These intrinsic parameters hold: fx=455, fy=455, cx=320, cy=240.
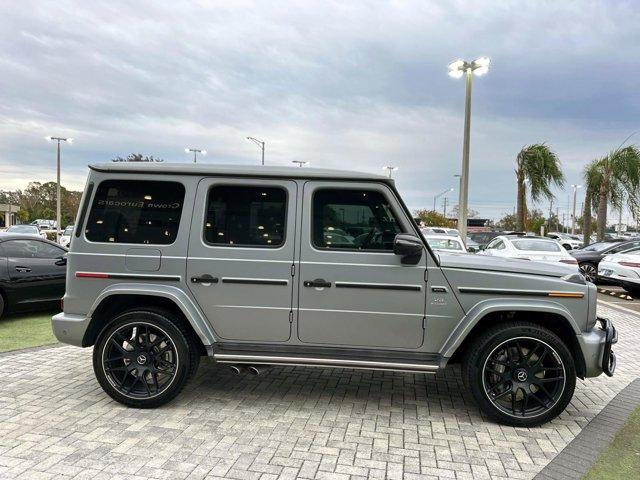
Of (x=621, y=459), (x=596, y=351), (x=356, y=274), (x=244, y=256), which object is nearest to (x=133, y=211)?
(x=244, y=256)

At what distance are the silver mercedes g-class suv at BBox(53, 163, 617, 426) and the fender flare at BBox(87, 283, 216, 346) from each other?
0.4 inches

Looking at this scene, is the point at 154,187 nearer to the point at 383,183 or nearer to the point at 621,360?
the point at 383,183

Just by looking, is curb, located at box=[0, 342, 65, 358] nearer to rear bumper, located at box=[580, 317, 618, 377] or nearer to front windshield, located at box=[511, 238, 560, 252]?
rear bumper, located at box=[580, 317, 618, 377]

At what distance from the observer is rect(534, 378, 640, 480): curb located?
314 centimetres

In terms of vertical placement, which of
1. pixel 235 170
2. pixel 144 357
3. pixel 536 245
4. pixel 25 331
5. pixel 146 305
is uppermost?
pixel 235 170

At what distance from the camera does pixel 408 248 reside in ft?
12.1

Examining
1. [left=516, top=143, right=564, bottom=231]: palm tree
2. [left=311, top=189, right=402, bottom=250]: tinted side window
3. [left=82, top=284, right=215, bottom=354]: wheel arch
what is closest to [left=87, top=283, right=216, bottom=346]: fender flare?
[left=82, top=284, right=215, bottom=354]: wheel arch

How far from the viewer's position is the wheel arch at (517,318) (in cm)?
369

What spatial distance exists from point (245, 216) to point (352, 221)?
94 cm

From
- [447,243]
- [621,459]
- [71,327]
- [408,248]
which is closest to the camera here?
[621,459]

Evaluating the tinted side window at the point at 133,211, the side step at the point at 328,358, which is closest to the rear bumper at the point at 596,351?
the side step at the point at 328,358

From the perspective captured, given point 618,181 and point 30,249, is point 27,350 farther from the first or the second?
point 618,181

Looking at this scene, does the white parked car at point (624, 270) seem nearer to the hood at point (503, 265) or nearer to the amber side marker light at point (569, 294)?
the hood at point (503, 265)

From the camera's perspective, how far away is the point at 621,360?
19.5 feet
